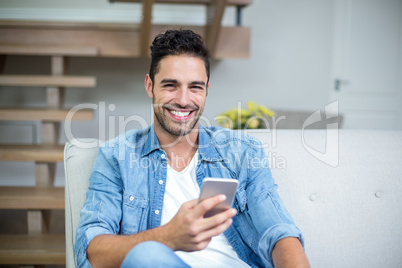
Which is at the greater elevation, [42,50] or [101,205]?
[42,50]

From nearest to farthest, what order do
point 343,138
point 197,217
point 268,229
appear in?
point 197,217
point 268,229
point 343,138

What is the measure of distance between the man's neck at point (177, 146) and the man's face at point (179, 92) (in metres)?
0.03

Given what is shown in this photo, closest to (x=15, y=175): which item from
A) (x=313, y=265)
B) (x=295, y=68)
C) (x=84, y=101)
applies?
(x=84, y=101)

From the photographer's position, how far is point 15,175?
3.57 metres

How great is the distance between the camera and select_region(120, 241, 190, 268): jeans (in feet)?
3.17

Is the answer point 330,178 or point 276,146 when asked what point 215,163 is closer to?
point 276,146

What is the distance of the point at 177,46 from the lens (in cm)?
139

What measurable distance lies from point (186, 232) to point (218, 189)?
0.42ft

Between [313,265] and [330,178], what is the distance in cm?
28

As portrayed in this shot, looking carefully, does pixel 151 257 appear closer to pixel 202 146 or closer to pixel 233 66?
pixel 202 146

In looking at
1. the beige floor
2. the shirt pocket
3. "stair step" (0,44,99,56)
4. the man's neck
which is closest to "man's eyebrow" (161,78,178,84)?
the man's neck

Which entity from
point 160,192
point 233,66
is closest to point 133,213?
point 160,192

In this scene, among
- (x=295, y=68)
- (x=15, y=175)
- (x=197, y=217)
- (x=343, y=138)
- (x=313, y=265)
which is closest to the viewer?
(x=197, y=217)

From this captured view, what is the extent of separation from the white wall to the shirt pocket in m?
2.29
